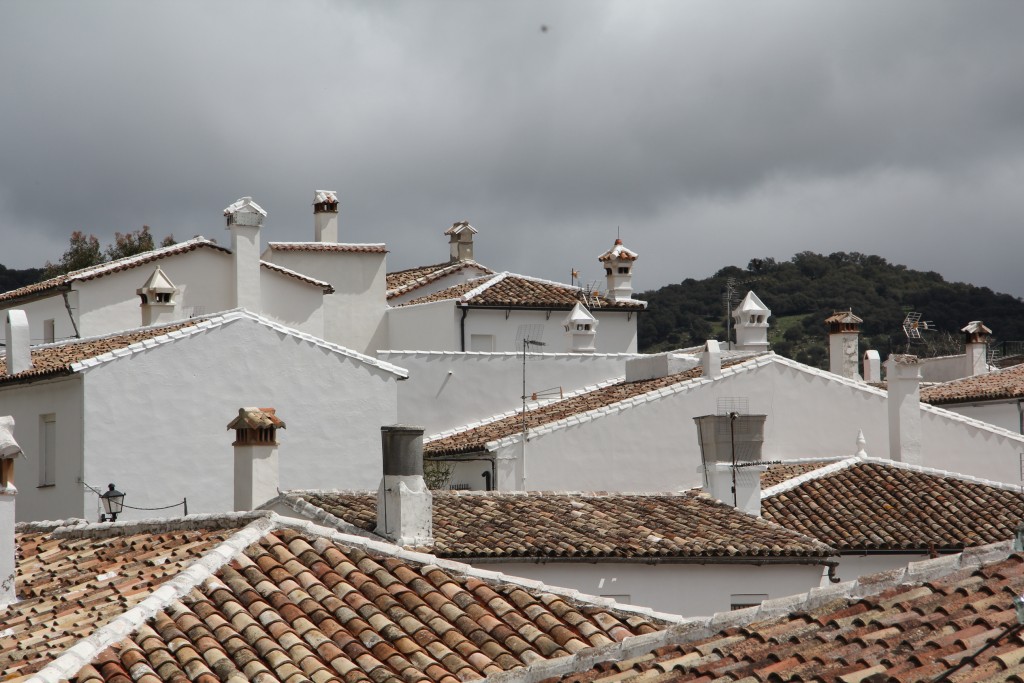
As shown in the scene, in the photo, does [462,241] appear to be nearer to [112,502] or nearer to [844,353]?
[844,353]

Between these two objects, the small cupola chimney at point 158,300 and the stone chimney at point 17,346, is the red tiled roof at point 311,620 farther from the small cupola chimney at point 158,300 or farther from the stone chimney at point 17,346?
the small cupola chimney at point 158,300

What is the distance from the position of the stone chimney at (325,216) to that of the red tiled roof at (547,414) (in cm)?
1196

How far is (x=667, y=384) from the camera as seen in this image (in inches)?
1316

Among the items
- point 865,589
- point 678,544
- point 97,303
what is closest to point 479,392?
point 97,303

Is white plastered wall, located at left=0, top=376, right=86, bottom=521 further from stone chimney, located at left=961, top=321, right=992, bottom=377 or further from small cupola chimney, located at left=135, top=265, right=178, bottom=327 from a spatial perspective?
stone chimney, located at left=961, top=321, right=992, bottom=377

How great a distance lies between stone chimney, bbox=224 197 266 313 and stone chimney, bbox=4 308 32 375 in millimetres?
8568

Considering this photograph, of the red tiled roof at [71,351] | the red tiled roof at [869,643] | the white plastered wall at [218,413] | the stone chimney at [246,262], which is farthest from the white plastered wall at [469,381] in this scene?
the red tiled roof at [869,643]

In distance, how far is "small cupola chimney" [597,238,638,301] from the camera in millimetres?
48000

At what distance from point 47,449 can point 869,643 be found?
23.3 m

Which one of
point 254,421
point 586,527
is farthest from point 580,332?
point 254,421

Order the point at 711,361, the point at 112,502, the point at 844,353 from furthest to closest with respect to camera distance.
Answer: the point at 844,353 < the point at 711,361 < the point at 112,502

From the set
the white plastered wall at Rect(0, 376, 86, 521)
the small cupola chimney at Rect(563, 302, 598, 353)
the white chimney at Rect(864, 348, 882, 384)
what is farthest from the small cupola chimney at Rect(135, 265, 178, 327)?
the white chimney at Rect(864, 348, 882, 384)

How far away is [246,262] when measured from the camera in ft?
128

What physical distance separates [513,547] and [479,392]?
18231 millimetres
